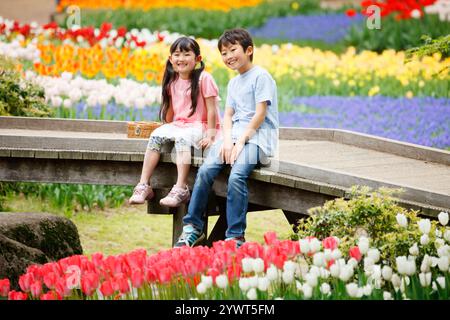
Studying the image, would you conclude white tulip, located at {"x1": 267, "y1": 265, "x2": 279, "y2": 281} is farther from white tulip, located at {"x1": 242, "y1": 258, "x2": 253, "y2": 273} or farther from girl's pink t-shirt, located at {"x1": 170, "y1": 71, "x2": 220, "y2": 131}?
girl's pink t-shirt, located at {"x1": 170, "y1": 71, "x2": 220, "y2": 131}

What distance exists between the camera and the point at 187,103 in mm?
6426

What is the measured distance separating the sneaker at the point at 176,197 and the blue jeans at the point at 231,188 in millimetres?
113

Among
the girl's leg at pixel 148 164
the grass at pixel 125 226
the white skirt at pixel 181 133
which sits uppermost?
the white skirt at pixel 181 133

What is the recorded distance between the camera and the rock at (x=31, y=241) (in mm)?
5238

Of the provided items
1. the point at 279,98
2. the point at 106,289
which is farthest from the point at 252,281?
the point at 279,98

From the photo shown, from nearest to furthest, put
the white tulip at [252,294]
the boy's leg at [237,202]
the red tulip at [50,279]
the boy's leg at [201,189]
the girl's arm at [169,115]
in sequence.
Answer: the white tulip at [252,294] → the red tulip at [50,279] → the boy's leg at [237,202] → the boy's leg at [201,189] → the girl's arm at [169,115]

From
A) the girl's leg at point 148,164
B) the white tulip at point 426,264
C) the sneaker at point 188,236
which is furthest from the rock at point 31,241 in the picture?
the white tulip at point 426,264

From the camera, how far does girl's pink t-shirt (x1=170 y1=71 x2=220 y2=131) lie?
6352mm

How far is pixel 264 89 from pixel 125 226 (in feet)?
8.80

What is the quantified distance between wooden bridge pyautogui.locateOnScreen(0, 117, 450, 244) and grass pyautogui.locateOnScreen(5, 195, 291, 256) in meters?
0.90

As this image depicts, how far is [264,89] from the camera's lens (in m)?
6.00

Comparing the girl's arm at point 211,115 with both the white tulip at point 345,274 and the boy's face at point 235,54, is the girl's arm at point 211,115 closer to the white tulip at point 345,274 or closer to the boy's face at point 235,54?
the boy's face at point 235,54

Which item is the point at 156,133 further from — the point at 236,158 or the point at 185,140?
the point at 236,158

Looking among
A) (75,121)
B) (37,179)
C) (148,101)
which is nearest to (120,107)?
(148,101)
